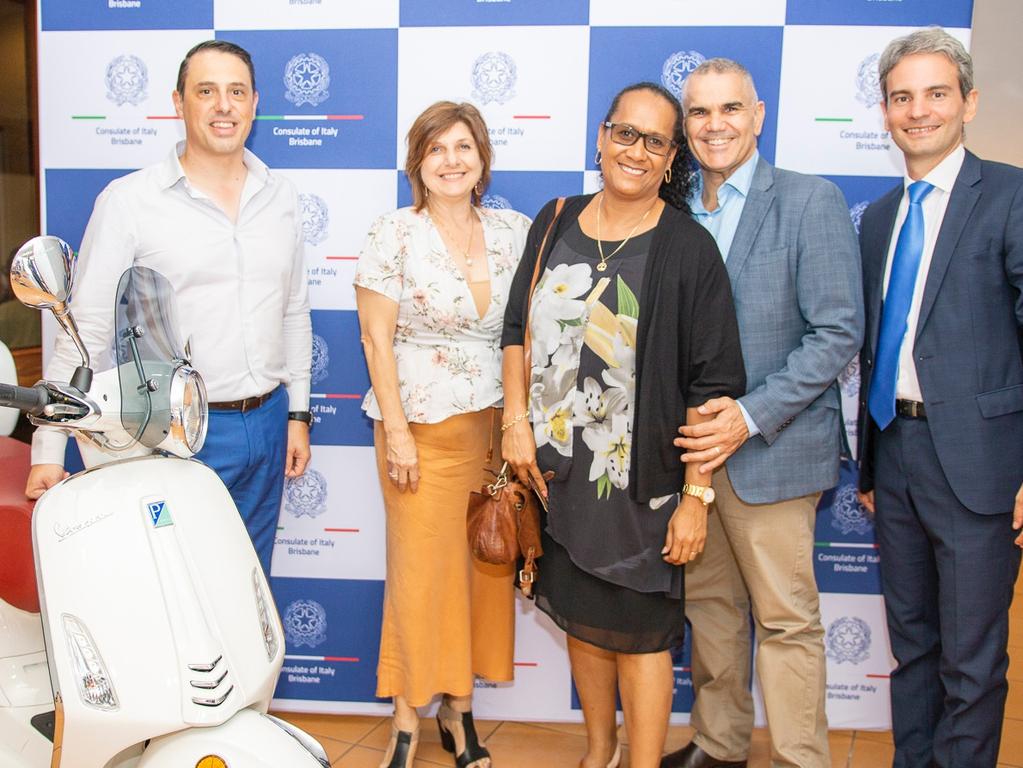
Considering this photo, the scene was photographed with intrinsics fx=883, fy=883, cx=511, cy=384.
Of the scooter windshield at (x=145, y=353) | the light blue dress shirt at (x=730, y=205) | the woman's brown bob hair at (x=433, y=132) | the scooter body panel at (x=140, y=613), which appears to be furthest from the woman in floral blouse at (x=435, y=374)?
the scooter body panel at (x=140, y=613)

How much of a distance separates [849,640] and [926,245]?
1.32 m

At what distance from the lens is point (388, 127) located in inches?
105

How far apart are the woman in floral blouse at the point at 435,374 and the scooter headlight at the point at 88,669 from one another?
944mm

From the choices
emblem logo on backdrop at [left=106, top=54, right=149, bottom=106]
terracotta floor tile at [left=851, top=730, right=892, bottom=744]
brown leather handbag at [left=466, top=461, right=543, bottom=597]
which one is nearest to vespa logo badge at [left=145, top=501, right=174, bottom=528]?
brown leather handbag at [left=466, top=461, right=543, bottom=597]

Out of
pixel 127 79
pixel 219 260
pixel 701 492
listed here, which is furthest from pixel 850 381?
pixel 127 79

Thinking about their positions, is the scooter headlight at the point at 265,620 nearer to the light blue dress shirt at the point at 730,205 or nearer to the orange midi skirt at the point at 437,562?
the orange midi skirt at the point at 437,562

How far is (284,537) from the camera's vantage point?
282 cm

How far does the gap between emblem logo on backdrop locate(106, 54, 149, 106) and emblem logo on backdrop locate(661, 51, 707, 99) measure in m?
1.58

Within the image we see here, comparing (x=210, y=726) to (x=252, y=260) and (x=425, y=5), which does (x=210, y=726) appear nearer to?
(x=252, y=260)

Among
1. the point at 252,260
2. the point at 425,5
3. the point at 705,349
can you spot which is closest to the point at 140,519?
the point at 252,260

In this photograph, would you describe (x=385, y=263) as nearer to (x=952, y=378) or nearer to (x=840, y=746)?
(x=952, y=378)

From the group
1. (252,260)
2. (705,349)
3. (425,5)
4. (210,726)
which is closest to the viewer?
(210,726)

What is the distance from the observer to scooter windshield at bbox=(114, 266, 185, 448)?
4.86 ft

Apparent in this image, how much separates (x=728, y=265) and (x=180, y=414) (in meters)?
1.26
